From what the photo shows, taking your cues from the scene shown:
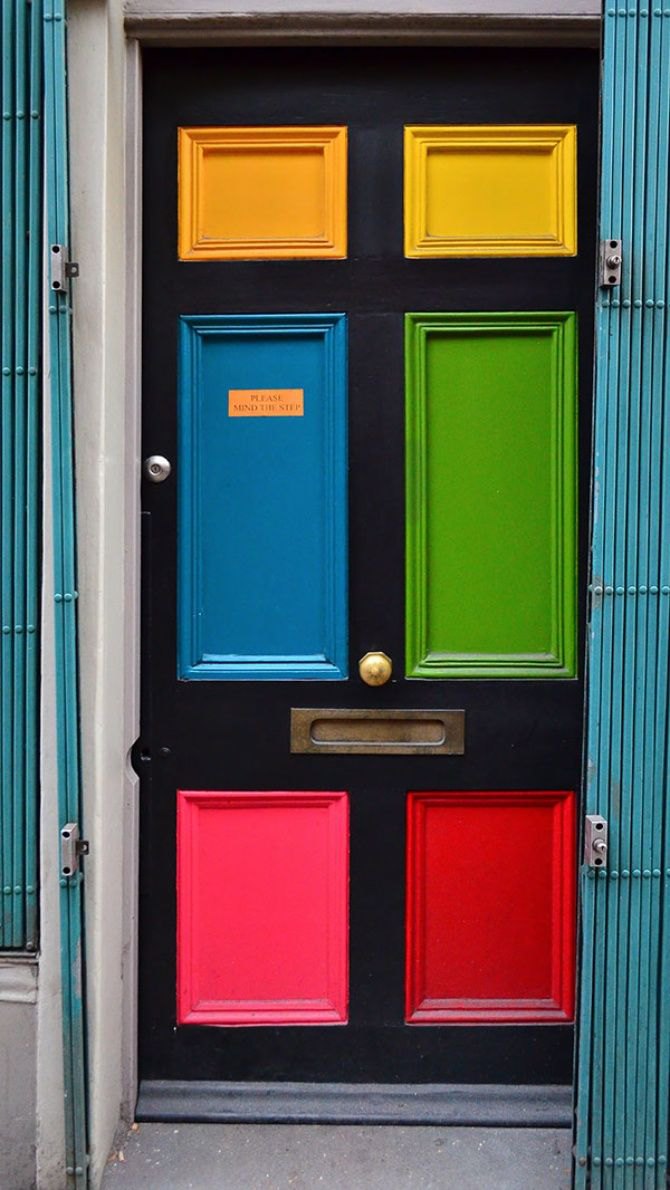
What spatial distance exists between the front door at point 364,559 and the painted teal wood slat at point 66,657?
347mm

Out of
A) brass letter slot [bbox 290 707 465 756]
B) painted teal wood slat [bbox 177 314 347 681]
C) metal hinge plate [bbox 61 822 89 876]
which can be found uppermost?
painted teal wood slat [bbox 177 314 347 681]

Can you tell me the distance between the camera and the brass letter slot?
264 cm

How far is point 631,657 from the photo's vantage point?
229 cm

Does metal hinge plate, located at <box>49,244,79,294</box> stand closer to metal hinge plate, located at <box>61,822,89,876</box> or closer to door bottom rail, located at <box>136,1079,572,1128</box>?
metal hinge plate, located at <box>61,822,89,876</box>

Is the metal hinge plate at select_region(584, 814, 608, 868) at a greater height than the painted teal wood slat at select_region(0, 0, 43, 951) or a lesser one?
lesser

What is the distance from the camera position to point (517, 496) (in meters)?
2.64

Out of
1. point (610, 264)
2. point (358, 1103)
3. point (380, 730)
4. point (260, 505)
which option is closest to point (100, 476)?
point (260, 505)

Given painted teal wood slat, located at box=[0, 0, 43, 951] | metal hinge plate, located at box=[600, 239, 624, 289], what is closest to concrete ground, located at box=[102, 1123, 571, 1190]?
painted teal wood slat, located at box=[0, 0, 43, 951]

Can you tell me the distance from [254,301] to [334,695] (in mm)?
1145

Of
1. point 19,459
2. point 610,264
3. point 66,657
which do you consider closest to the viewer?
point 610,264

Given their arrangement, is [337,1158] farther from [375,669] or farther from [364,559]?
[364,559]

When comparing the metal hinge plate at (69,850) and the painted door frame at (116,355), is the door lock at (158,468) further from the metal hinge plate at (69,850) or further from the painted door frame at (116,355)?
the metal hinge plate at (69,850)

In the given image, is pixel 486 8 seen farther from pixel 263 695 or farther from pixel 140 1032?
pixel 140 1032

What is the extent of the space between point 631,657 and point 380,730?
0.75m
